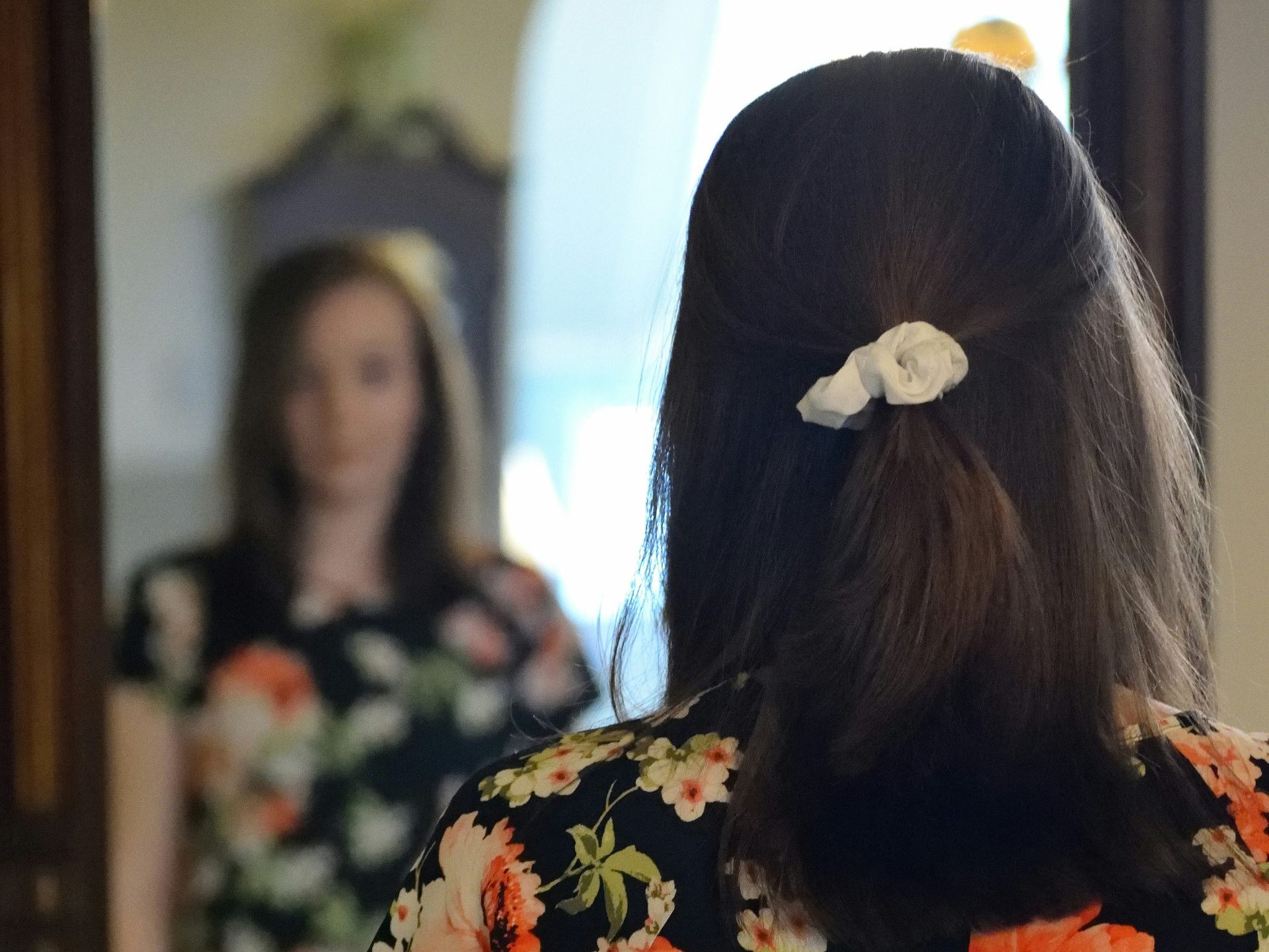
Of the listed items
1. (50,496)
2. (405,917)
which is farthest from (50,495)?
(405,917)

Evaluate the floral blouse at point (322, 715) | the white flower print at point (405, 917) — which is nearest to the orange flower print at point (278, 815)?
the floral blouse at point (322, 715)

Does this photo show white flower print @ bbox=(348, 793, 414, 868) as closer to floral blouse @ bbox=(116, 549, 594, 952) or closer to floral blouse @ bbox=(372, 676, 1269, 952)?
floral blouse @ bbox=(116, 549, 594, 952)

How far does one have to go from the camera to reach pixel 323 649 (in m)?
1.31

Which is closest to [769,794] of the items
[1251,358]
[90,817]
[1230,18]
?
[1251,358]

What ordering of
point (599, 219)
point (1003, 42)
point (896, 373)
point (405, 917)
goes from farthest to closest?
1. point (599, 219)
2. point (1003, 42)
3. point (405, 917)
4. point (896, 373)

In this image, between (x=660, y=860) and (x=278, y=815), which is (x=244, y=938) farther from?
(x=660, y=860)

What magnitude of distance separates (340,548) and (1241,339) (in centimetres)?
80

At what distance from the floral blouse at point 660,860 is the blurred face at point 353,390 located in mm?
758

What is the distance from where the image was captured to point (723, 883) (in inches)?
20.2

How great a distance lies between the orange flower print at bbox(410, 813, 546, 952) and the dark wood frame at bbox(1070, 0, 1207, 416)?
0.64 metres

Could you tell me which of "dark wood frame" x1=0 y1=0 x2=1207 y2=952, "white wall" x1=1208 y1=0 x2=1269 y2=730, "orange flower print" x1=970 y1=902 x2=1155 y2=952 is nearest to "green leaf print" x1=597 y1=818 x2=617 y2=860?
"orange flower print" x1=970 y1=902 x2=1155 y2=952

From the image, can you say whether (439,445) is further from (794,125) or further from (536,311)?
(794,125)

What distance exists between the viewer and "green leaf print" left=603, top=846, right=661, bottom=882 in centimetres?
53

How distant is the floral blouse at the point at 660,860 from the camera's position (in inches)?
19.9
